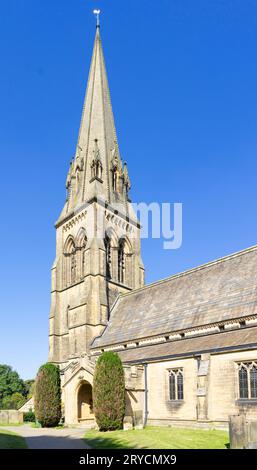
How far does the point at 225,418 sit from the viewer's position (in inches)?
914

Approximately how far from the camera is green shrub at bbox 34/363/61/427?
30344 millimetres

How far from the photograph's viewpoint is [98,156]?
1964 inches

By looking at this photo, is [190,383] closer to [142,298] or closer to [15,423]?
[142,298]

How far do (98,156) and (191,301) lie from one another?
23.2 m

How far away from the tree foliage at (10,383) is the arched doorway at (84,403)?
229 feet

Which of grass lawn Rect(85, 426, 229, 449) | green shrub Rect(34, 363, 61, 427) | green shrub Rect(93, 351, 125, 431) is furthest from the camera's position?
green shrub Rect(34, 363, 61, 427)

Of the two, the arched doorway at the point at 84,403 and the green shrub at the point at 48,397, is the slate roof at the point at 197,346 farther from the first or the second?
the green shrub at the point at 48,397

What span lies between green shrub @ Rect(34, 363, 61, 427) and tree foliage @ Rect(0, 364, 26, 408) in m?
71.5

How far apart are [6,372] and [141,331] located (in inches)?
3139

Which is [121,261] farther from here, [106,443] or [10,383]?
[10,383]

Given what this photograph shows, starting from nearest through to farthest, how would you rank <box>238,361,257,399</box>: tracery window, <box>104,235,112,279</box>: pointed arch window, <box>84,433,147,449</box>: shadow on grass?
1. <box>84,433,147,449</box>: shadow on grass
2. <box>238,361,257,399</box>: tracery window
3. <box>104,235,112,279</box>: pointed arch window

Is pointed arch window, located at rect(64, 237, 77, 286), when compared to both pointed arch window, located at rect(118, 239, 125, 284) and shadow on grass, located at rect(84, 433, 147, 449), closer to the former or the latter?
pointed arch window, located at rect(118, 239, 125, 284)

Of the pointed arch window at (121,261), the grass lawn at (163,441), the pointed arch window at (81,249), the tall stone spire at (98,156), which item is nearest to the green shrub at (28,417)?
the pointed arch window at (81,249)

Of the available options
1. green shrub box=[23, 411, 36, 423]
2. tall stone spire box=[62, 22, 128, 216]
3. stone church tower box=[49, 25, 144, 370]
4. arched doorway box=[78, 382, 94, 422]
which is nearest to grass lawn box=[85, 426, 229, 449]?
arched doorway box=[78, 382, 94, 422]
